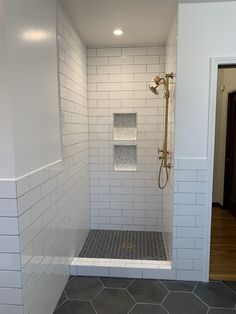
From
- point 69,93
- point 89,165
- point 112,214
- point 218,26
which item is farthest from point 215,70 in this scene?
point 112,214

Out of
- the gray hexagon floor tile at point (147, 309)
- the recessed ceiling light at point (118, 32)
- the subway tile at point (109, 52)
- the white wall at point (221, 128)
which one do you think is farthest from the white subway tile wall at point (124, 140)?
the white wall at point (221, 128)

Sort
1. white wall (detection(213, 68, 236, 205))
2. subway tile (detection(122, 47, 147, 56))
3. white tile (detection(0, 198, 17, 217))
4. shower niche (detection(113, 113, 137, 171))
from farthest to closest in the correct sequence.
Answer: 1. white wall (detection(213, 68, 236, 205))
2. shower niche (detection(113, 113, 137, 171))
3. subway tile (detection(122, 47, 147, 56))
4. white tile (detection(0, 198, 17, 217))

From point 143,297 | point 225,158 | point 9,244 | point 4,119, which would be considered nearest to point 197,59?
point 4,119

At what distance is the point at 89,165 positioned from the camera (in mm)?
3357

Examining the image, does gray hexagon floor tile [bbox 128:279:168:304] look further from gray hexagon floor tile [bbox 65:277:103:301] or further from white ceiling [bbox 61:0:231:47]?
white ceiling [bbox 61:0:231:47]

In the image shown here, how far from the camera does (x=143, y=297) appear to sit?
2.15m

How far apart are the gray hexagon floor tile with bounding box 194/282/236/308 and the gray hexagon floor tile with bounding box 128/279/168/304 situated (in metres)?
0.31

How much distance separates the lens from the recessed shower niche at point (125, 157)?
136 inches

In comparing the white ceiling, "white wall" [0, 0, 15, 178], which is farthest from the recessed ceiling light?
"white wall" [0, 0, 15, 178]

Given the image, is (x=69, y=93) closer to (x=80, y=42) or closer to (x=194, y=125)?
(x=80, y=42)

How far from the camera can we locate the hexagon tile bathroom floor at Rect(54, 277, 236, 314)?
6.57 ft

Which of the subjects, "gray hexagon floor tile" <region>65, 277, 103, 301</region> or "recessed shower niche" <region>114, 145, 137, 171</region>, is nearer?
"gray hexagon floor tile" <region>65, 277, 103, 301</region>

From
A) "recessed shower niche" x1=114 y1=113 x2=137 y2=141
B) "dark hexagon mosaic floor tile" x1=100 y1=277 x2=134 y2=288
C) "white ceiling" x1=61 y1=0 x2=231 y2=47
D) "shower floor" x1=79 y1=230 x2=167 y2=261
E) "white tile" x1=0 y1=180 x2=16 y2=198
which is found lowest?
"dark hexagon mosaic floor tile" x1=100 y1=277 x2=134 y2=288

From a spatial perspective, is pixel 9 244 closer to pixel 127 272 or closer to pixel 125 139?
pixel 127 272
